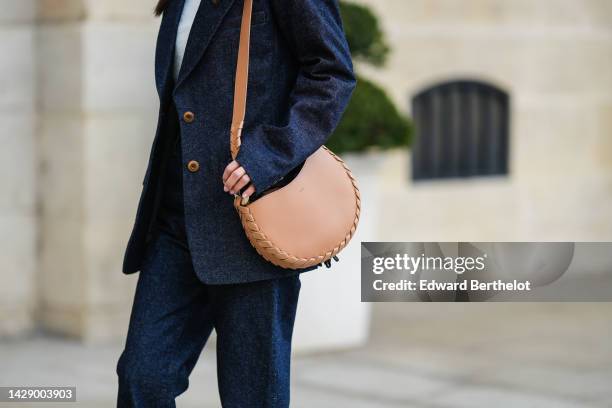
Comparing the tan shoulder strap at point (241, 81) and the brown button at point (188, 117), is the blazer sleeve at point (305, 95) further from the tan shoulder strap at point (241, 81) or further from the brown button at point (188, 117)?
the brown button at point (188, 117)

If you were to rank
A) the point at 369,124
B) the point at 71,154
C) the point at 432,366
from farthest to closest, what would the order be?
the point at 71,154 → the point at 369,124 → the point at 432,366

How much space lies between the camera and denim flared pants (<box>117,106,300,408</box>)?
9.82 ft

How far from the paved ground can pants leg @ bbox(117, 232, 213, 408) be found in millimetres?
1751

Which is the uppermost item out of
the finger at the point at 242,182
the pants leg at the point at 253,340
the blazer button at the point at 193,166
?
the blazer button at the point at 193,166

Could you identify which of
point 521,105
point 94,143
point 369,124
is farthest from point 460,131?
point 94,143

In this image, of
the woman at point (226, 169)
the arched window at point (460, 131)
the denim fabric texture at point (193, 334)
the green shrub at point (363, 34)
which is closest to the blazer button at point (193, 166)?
the woman at point (226, 169)

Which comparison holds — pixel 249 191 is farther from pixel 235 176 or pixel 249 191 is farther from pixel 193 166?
pixel 193 166

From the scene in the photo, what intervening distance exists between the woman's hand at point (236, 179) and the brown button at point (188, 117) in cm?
19

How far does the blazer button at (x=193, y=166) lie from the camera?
2965 millimetres

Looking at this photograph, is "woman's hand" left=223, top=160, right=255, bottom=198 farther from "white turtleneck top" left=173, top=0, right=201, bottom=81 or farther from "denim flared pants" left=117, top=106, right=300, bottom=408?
"white turtleneck top" left=173, top=0, right=201, bottom=81

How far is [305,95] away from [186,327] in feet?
2.28

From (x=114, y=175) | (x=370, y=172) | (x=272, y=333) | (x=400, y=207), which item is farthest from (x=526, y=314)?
(x=272, y=333)

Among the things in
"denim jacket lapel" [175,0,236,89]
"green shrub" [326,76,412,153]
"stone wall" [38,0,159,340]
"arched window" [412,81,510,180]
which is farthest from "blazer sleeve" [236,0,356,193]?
"arched window" [412,81,510,180]

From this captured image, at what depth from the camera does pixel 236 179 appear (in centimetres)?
285
